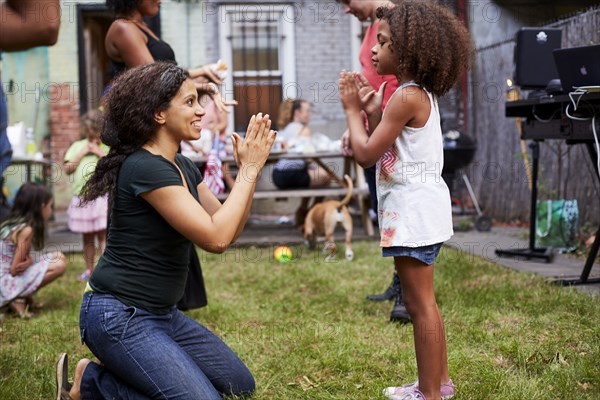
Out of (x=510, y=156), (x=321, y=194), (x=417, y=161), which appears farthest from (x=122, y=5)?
(x=510, y=156)

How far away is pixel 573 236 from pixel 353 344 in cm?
359

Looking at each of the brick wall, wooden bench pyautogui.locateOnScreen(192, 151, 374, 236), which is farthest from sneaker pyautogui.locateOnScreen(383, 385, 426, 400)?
the brick wall

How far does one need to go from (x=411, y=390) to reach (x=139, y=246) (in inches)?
44.3

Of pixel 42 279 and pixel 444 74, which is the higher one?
pixel 444 74

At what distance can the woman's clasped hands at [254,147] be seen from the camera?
99.3 inches

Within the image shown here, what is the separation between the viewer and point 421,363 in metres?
2.67

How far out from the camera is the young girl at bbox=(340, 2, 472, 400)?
105 inches

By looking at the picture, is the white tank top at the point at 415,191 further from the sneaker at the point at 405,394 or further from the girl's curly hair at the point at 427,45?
the sneaker at the point at 405,394

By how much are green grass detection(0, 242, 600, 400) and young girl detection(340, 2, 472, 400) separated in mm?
324

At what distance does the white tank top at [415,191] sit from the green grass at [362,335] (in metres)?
0.64

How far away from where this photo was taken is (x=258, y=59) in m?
10.8

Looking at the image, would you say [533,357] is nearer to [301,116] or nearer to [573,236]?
[573,236]

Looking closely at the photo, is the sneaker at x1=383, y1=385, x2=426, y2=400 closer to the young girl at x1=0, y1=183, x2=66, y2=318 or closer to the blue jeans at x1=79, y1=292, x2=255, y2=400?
the blue jeans at x1=79, y1=292, x2=255, y2=400

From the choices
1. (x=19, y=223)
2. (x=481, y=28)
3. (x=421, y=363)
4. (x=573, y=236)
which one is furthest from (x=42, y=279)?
(x=481, y=28)
